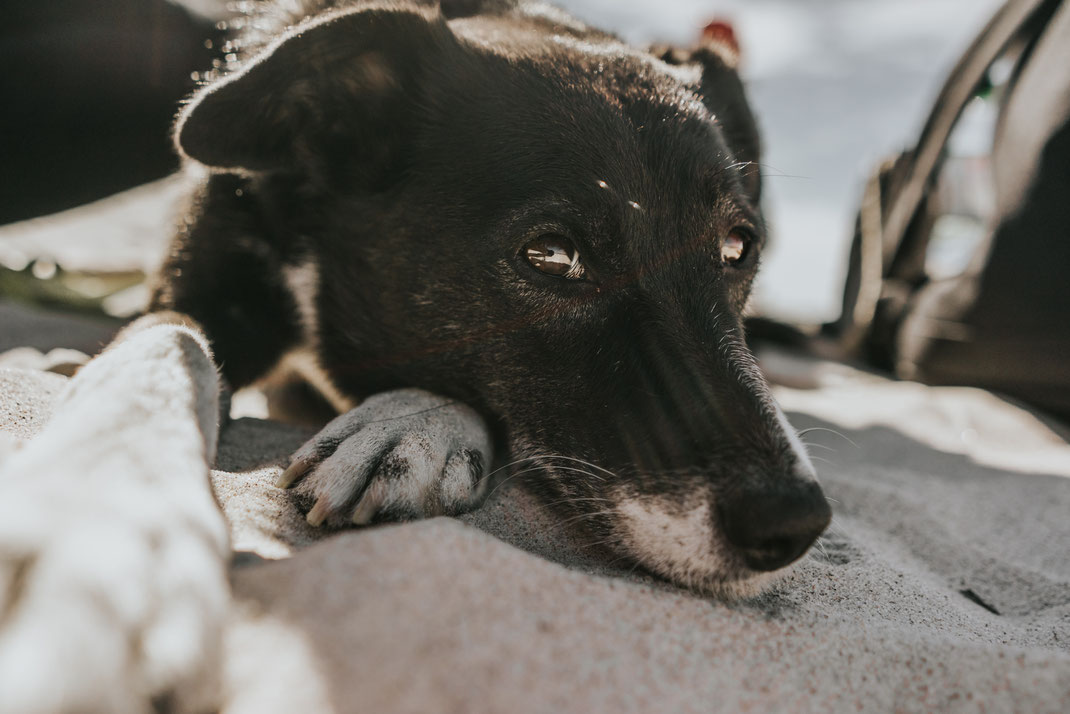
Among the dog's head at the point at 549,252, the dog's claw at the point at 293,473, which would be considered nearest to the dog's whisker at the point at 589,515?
the dog's head at the point at 549,252

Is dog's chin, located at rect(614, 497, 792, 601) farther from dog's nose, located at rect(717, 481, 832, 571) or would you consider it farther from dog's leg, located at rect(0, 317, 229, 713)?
dog's leg, located at rect(0, 317, 229, 713)

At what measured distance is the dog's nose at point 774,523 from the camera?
1398 mm

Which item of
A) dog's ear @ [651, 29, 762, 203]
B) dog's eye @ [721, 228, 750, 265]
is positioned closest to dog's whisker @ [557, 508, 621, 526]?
dog's eye @ [721, 228, 750, 265]

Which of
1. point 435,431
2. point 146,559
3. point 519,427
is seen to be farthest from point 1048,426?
point 146,559

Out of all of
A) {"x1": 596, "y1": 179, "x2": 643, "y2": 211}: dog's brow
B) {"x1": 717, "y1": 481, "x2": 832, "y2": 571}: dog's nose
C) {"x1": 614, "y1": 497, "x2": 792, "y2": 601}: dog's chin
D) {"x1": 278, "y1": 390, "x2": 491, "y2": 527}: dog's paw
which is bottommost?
{"x1": 278, "y1": 390, "x2": 491, "y2": 527}: dog's paw

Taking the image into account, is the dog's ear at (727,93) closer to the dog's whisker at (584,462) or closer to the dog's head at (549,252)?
the dog's head at (549,252)

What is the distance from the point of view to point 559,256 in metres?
2.00

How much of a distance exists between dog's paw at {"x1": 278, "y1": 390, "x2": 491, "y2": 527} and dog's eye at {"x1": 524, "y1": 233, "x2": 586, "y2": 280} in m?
0.57

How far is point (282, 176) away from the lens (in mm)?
2506

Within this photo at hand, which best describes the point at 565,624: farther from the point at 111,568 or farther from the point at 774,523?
the point at 111,568

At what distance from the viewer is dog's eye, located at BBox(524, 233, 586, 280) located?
1.99m

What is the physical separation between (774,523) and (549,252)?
1039 mm

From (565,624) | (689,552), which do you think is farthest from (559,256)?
(565,624)

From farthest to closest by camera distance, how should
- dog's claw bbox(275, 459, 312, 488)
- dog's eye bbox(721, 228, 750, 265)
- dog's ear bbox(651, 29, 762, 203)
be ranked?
dog's ear bbox(651, 29, 762, 203)
dog's eye bbox(721, 228, 750, 265)
dog's claw bbox(275, 459, 312, 488)
